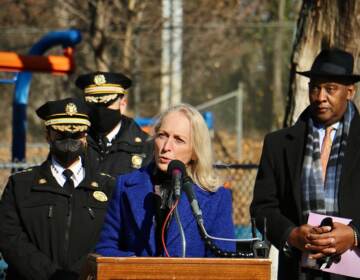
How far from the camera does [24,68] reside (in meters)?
10.1

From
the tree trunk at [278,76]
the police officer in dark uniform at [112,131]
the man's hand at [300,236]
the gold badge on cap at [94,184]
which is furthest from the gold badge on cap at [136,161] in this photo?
the tree trunk at [278,76]

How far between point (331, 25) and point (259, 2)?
16241mm

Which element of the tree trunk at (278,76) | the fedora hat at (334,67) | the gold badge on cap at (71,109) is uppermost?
the fedora hat at (334,67)

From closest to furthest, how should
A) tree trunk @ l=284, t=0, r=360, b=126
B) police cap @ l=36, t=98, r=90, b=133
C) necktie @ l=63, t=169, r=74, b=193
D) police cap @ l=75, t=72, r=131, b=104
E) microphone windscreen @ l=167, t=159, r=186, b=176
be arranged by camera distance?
1. microphone windscreen @ l=167, t=159, r=186, b=176
2. necktie @ l=63, t=169, r=74, b=193
3. police cap @ l=36, t=98, r=90, b=133
4. police cap @ l=75, t=72, r=131, b=104
5. tree trunk @ l=284, t=0, r=360, b=126

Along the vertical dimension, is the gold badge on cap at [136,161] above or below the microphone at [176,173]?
below

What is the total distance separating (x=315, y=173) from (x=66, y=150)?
4.88ft

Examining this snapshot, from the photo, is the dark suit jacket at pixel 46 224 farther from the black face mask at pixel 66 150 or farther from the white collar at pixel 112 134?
the white collar at pixel 112 134

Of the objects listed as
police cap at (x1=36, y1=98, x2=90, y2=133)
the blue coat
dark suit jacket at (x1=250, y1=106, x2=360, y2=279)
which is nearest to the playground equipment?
police cap at (x1=36, y1=98, x2=90, y2=133)

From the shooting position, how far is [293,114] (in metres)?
8.66

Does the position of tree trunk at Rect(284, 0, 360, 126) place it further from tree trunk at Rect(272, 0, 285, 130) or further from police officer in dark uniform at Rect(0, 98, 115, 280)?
tree trunk at Rect(272, 0, 285, 130)

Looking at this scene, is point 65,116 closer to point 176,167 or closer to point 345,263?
point 176,167

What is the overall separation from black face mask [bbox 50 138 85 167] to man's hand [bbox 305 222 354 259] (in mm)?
1566

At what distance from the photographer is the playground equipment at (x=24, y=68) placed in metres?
9.97

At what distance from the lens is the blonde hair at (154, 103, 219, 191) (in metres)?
5.45
